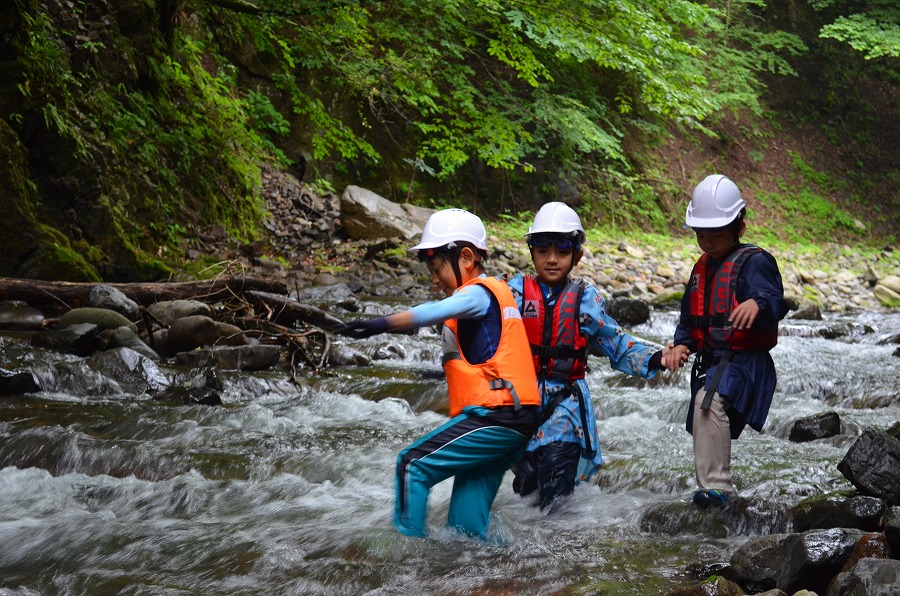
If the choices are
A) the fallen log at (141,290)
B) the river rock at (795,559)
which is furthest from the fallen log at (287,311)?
the river rock at (795,559)

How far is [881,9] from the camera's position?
71.6 feet

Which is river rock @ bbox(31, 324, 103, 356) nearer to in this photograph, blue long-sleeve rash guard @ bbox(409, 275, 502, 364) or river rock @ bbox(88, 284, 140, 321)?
river rock @ bbox(88, 284, 140, 321)

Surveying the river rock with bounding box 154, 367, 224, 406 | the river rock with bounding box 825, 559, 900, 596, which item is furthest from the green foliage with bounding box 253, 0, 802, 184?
the river rock with bounding box 825, 559, 900, 596

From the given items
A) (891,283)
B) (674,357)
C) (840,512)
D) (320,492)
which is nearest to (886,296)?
(891,283)

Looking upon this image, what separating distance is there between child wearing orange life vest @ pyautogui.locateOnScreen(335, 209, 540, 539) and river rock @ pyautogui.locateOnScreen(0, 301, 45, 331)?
5.58 m

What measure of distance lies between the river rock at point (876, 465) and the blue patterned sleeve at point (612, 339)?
35.0 inches

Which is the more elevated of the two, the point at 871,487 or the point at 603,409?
the point at 871,487

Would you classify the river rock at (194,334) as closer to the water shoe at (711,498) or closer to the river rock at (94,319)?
the river rock at (94,319)

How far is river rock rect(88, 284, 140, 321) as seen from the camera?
7.68m

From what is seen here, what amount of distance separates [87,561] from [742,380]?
9.49 ft

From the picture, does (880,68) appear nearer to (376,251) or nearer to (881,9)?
(881,9)

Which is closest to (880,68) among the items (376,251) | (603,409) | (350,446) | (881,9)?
(881,9)

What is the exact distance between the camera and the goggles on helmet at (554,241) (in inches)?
141

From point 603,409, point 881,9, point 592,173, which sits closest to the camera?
point 603,409
